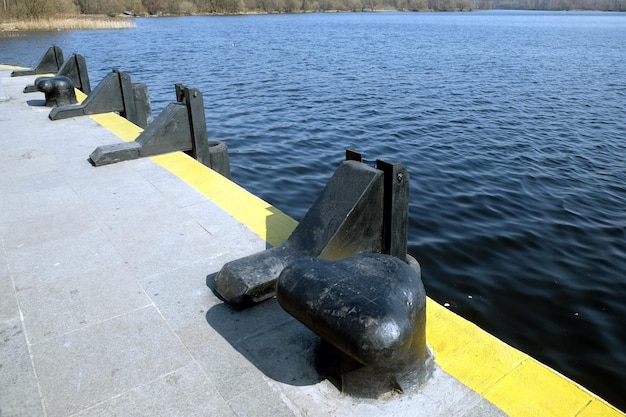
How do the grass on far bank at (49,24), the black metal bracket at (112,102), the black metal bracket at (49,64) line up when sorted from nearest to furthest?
the black metal bracket at (112,102) < the black metal bracket at (49,64) < the grass on far bank at (49,24)

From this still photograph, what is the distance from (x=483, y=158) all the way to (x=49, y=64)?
41.1 ft

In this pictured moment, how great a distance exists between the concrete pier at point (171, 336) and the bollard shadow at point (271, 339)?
11mm

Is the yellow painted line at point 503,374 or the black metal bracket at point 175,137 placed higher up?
the black metal bracket at point 175,137

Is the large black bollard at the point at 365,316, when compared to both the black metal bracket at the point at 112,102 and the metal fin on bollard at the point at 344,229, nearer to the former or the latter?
the metal fin on bollard at the point at 344,229

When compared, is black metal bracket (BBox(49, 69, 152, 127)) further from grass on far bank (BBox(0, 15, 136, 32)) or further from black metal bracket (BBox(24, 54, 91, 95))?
grass on far bank (BBox(0, 15, 136, 32))

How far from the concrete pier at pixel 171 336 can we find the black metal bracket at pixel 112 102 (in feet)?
15.0

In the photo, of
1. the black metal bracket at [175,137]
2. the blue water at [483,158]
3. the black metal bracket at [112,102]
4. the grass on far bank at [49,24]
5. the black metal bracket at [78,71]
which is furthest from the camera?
the grass on far bank at [49,24]

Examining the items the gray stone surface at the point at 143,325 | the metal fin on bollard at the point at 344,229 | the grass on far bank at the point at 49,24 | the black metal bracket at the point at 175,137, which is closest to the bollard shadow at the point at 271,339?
the gray stone surface at the point at 143,325

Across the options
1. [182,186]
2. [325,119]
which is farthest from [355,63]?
[182,186]

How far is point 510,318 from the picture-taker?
6.09 meters

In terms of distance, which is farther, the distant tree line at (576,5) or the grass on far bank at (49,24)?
the distant tree line at (576,5)

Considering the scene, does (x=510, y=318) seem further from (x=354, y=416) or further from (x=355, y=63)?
(x=355, y=63)

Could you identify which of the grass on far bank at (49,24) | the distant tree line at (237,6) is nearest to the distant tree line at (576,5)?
the distant tree line at (237,6)

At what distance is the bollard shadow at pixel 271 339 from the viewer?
10.9 feet
